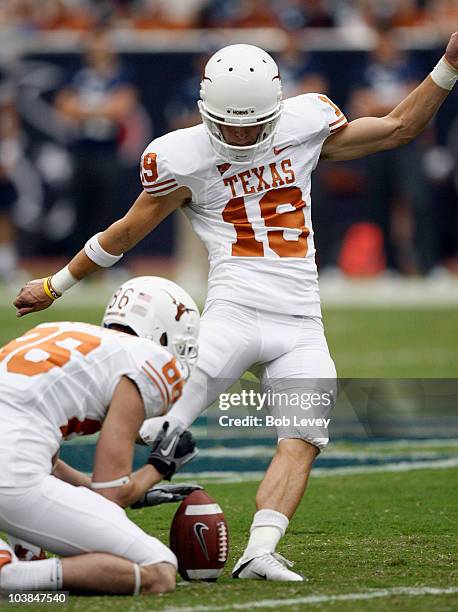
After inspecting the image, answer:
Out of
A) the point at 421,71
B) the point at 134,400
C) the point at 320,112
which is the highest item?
the point at 421,71

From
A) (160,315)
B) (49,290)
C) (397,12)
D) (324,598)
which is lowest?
(324,598)

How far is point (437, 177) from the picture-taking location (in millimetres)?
13875

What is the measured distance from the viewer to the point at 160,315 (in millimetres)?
4500

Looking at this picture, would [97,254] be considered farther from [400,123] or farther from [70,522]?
[70,522]

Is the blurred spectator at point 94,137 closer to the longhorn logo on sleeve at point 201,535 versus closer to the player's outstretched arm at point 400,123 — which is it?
the player's outstretched arm at point 400,123

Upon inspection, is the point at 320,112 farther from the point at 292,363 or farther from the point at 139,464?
the point at 139,464

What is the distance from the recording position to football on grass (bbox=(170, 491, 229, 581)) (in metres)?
4.57

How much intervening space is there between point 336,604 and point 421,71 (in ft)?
32.6

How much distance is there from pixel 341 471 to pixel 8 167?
8.56 m

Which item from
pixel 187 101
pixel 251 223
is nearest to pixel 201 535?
pixel 251 223

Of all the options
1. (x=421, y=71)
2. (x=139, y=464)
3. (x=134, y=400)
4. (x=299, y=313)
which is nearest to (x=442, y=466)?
(x=139, y=464)

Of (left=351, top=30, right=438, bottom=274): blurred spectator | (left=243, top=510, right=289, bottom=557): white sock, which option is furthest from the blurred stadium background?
(left=243, top=510, right=289, bottom=557): white sock

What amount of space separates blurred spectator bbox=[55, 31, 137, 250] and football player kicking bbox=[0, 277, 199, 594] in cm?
934

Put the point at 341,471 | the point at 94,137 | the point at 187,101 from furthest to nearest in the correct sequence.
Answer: the point at 94,137
the point at 187,101
the point at 341,471
